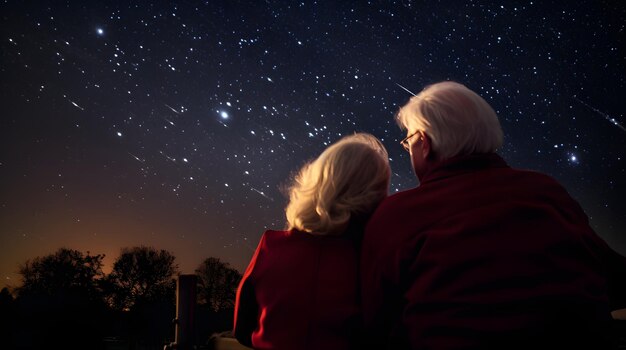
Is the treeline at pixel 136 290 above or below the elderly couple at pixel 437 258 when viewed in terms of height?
below

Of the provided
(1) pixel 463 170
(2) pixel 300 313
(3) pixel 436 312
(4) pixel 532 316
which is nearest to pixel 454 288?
(3) pixel 436 312

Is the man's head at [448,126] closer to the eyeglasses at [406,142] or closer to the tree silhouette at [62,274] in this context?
the eyeglasses at [406,142]

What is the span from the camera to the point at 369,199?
6.70ft

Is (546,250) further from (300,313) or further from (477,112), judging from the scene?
(300,313)

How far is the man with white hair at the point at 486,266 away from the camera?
1206 mm

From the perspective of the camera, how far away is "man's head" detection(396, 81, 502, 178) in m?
1.77

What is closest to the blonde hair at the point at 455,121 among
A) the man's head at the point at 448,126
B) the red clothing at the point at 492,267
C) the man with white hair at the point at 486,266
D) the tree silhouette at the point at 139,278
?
the man's head at the point at 448,126

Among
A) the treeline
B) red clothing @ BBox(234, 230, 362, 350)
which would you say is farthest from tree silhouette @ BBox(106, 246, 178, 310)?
red clothing @ BBox(234, 230, 362, 350)

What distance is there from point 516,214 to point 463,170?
1.07 ft

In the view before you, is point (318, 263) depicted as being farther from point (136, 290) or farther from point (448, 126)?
point (136, 290)

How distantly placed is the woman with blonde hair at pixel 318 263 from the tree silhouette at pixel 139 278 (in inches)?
1477

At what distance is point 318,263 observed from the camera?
179 centimetres

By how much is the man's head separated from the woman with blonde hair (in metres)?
0.30

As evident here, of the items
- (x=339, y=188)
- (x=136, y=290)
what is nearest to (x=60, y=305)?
(x=339, y=188)
